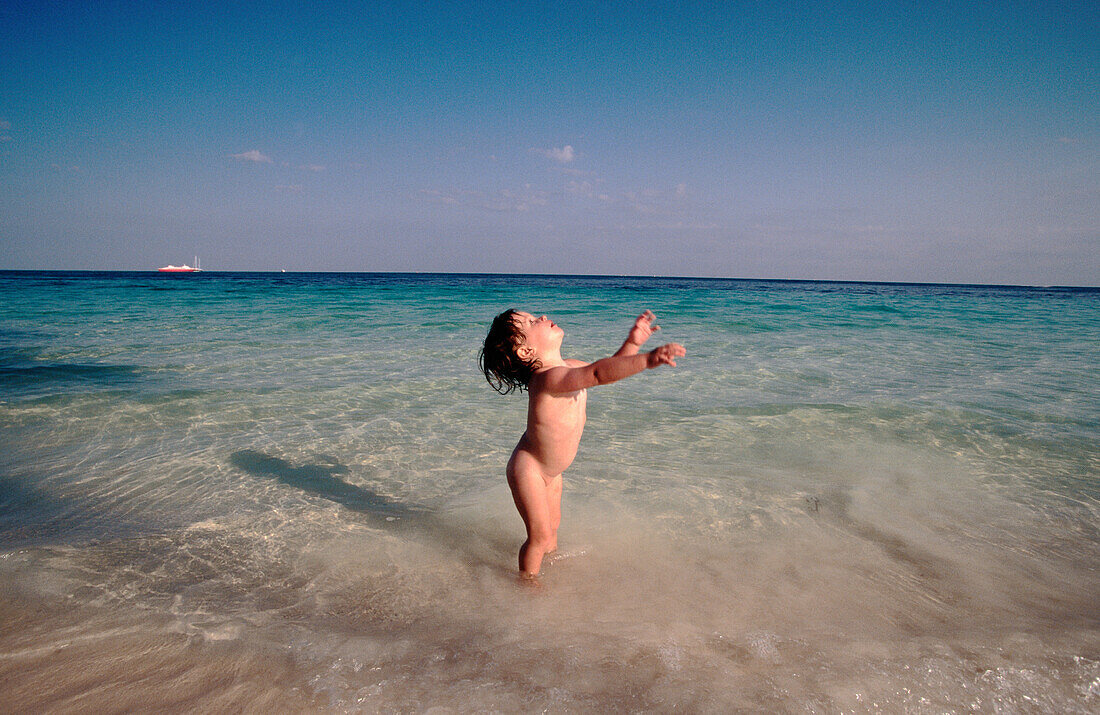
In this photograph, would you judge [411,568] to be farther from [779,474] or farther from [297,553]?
[779,474]

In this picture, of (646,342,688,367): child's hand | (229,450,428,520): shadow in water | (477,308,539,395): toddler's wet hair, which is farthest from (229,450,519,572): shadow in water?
(646,342,688,367): child's hand

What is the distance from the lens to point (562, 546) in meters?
2.84

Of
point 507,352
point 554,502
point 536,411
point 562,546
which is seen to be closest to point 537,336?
point 507,352

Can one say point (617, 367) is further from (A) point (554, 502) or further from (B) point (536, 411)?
(A) point (554, 502)

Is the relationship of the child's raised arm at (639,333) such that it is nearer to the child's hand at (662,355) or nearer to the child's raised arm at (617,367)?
the child's raised arm at (617,367)

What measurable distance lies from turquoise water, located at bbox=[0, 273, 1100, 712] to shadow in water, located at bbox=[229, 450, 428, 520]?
2 cm

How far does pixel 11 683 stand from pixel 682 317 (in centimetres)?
1560

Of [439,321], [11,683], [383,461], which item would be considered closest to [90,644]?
[11,683]

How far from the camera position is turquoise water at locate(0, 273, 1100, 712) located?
1.83 metres

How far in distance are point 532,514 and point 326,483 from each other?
178 cm

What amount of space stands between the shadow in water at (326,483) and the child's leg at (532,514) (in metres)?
0.96

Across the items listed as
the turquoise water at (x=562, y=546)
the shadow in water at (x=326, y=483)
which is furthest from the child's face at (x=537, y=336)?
the shadow in water at (x=326, y=483)

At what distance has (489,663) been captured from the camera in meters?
1.92

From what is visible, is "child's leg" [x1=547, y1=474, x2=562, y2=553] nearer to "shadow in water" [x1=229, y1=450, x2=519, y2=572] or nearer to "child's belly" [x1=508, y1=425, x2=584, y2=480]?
"child's belly" [x1=508, y1=425, x2=584, y2=480]
